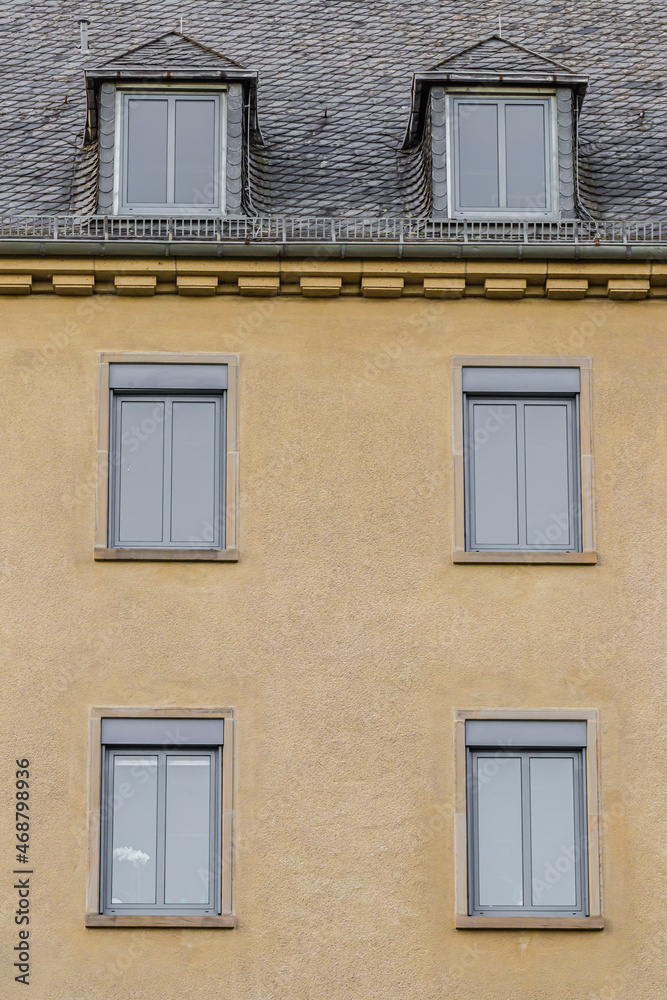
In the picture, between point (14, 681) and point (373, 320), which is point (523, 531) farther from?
point (14, 681)

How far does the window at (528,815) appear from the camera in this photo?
1744 centimetres

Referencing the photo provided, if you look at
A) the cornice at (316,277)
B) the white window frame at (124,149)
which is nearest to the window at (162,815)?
the cornice at (316,277)

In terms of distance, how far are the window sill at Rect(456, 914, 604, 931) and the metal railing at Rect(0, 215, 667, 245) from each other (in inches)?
253

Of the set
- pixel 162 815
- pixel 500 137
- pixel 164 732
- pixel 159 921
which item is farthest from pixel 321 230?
pixel 159 921

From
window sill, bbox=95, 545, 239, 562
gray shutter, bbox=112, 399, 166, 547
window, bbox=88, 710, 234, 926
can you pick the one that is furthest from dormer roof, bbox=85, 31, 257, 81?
window, bbox=88, 710, 234, 926

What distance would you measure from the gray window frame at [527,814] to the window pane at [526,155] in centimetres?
552

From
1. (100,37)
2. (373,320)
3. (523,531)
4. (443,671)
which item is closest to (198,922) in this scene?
(443,671)

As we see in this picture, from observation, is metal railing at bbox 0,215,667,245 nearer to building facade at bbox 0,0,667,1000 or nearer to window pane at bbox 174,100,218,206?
building facade at bbox 0,0,667,1000

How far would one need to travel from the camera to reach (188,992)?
16.9 metres

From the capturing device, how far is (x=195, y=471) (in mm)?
18484

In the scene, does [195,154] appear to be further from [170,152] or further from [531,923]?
[531,923]

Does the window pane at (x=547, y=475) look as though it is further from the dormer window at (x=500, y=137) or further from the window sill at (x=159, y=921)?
the window sill at (x=159, y=921)

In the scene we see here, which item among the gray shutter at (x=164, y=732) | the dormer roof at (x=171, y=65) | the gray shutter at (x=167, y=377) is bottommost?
the gray shutter at (x=164, y=732)

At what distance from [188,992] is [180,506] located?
4.51m
